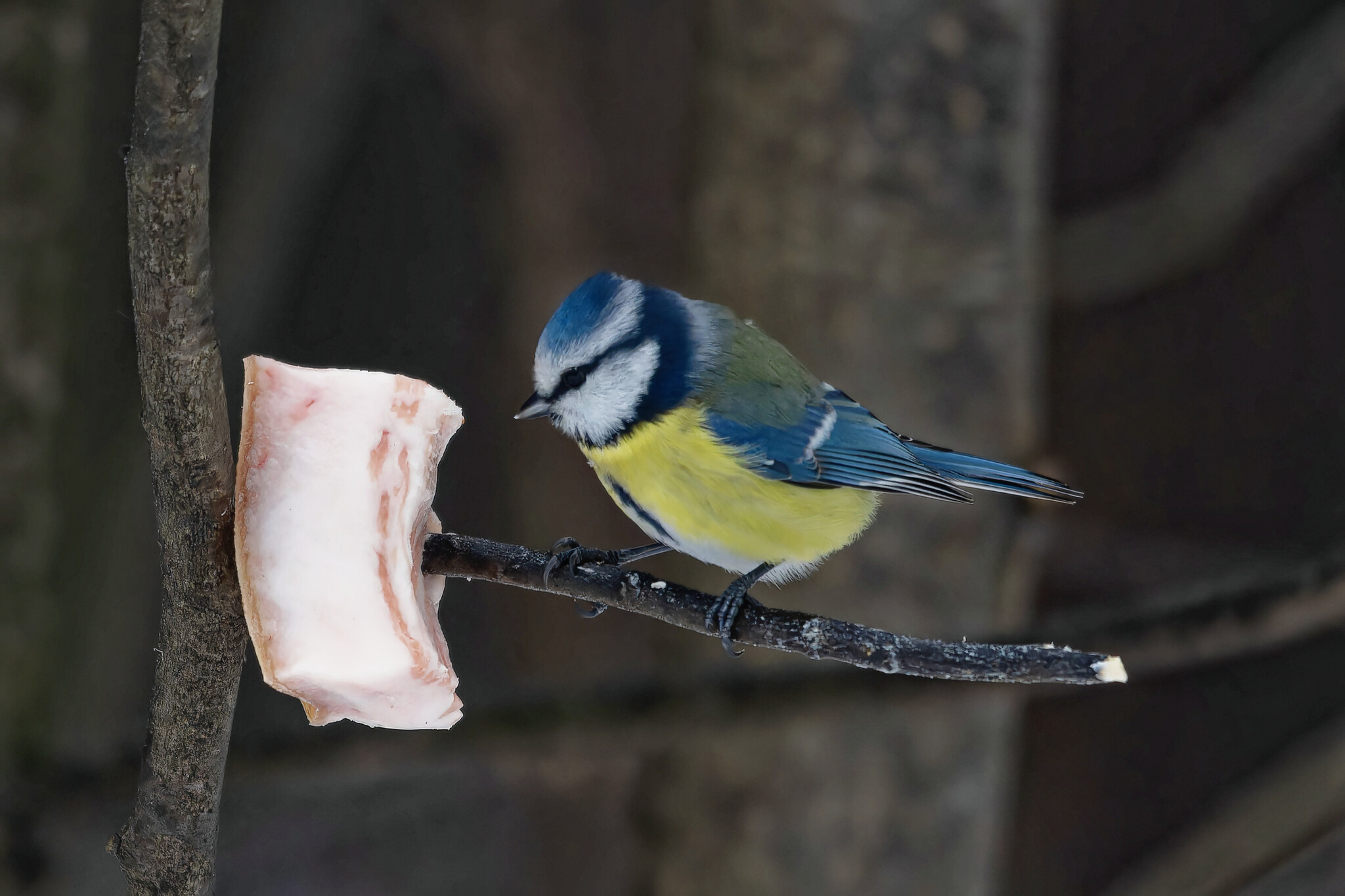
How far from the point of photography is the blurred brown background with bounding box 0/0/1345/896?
44.9 inches

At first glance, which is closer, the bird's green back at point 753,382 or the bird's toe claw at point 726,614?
the bird's toe claw at point 726,614

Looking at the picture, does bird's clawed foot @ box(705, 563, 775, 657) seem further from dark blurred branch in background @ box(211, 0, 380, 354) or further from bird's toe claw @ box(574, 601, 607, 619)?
dark blurred branch in background @ box(211, 0, 380, 354)

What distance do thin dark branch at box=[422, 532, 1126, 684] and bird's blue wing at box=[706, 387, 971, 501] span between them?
0.18 m

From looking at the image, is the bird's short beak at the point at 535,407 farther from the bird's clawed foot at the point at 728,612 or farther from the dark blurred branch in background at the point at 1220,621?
the dark blurred branch in background at the point at 1220,621

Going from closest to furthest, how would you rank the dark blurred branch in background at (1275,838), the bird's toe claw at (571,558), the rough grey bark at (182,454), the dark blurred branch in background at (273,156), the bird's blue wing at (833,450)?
the rough grey bark at (182,454)
the bird's toe claw at (571,558)
the bird's blue wing at (833,450)
the dark blurred branch in background at (1275,838)
the dark blurred branch in background at (273,156)

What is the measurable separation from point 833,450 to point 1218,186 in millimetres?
851

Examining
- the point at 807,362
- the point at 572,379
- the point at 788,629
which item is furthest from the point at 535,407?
the point at 807,362

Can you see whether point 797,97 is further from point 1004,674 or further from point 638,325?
point 1004,674

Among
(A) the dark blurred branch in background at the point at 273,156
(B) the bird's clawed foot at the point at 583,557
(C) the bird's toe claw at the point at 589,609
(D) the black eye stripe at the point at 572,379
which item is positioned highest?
(A) the dark blurred branch in background at the point at 273,156

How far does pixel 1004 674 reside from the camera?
47cm

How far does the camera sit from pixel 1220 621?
3.64 feet

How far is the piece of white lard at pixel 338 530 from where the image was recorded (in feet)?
1.55

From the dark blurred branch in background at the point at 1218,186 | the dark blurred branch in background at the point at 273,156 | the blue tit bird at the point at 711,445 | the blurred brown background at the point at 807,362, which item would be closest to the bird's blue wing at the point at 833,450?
the blue tit bird at the point at 711,445

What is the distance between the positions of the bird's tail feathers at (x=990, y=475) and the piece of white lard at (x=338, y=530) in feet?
1.31
